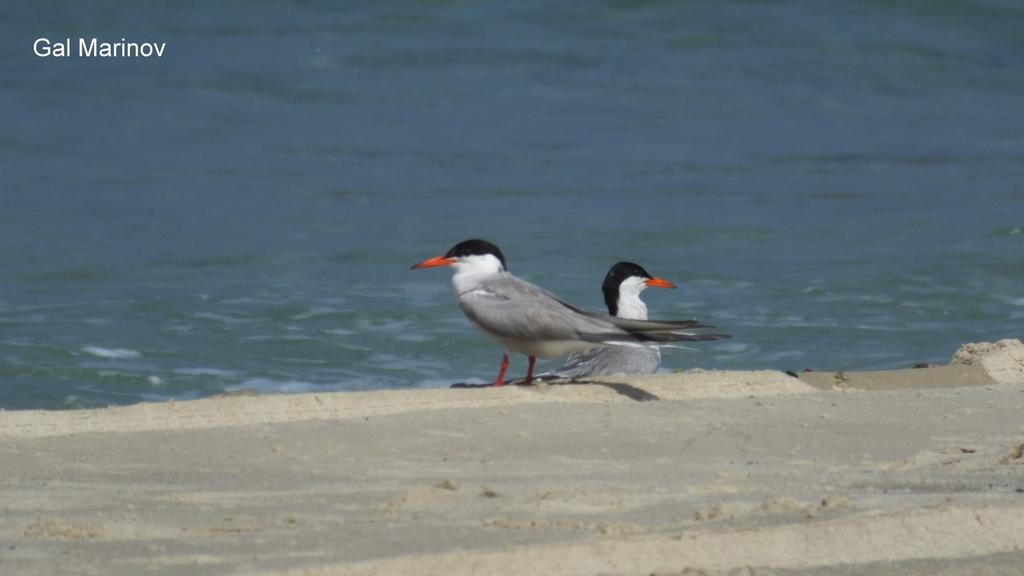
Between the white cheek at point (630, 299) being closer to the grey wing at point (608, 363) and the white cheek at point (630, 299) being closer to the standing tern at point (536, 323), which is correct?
the grey wing at point (608, 363)

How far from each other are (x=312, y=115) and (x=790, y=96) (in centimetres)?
548

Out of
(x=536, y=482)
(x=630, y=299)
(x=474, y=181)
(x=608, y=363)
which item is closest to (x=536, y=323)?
(x=608, y=363)

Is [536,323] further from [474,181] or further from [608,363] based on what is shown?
[474,181]

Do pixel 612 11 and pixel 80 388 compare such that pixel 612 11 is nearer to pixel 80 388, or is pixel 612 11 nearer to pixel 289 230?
pixel 289 230

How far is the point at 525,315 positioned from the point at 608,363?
71 cm

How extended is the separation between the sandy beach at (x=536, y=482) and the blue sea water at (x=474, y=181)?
9.82 feet

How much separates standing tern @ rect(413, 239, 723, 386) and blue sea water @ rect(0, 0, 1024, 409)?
204cm

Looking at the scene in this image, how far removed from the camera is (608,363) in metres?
7.20

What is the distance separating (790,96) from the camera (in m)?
18.8

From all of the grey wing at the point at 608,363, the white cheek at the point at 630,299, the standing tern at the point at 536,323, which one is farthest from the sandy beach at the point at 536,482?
the white cheek at the point at 630,299

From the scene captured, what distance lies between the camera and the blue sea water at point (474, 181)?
9727mm

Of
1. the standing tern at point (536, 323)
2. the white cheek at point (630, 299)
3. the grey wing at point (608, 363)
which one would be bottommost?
the grey wing at point (608, 363)

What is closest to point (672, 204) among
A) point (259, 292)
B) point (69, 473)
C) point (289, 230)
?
point (289, 230)

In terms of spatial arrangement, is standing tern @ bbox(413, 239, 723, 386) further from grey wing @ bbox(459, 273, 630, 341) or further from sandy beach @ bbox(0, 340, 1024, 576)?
sandy beach @ bbox(0, 340, 1024, 576)
